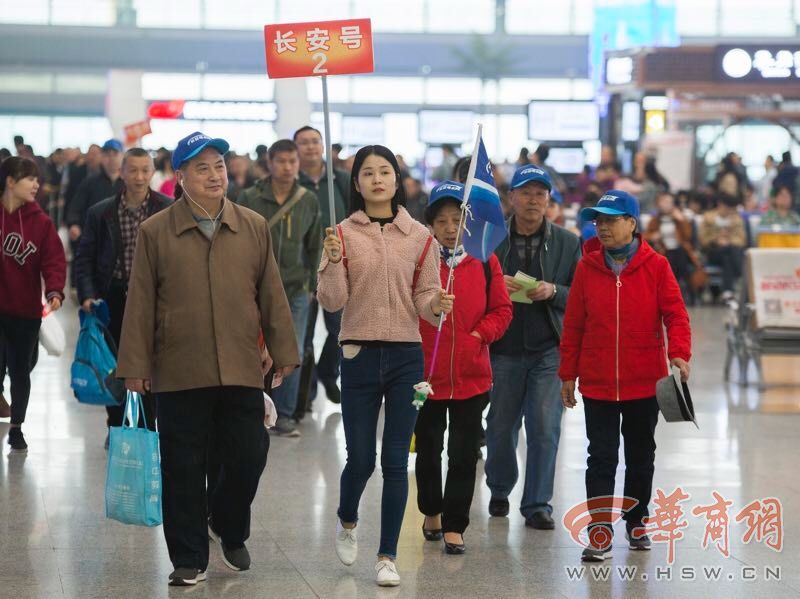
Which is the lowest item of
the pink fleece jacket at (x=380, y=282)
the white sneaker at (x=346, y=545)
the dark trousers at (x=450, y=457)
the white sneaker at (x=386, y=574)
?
the white sneaker at (x=386, y=574)

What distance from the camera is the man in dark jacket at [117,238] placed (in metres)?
8.65

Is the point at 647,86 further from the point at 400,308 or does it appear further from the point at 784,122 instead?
A: the point at 400,308

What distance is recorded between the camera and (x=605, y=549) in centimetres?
653

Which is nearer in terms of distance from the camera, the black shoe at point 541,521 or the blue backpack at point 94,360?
the black shoe at point 541,521

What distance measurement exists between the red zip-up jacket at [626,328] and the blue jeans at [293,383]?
11.3ft

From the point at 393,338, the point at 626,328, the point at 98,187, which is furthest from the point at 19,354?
the point at 626,328

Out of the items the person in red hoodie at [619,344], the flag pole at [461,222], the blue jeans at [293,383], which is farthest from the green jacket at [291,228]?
the person in red hoodie at [619,344]

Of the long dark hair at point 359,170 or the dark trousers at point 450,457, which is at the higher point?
the long dark hair at point 359,170

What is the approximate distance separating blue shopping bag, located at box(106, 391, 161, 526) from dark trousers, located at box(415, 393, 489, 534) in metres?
1.39

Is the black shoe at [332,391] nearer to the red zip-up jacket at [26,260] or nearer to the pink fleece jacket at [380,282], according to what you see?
the red zip-up jacket at [26,260]

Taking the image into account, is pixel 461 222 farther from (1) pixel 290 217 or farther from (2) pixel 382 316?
(1) pixel 290 217

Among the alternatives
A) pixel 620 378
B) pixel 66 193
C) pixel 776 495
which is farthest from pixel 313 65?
pixel 66 193

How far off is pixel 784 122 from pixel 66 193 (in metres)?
14.0

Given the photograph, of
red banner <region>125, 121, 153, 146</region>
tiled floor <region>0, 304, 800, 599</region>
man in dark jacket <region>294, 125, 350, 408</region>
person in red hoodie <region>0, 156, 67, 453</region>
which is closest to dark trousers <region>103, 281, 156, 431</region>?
person in red hoodie <region>0, 156, 67, 453</region>
